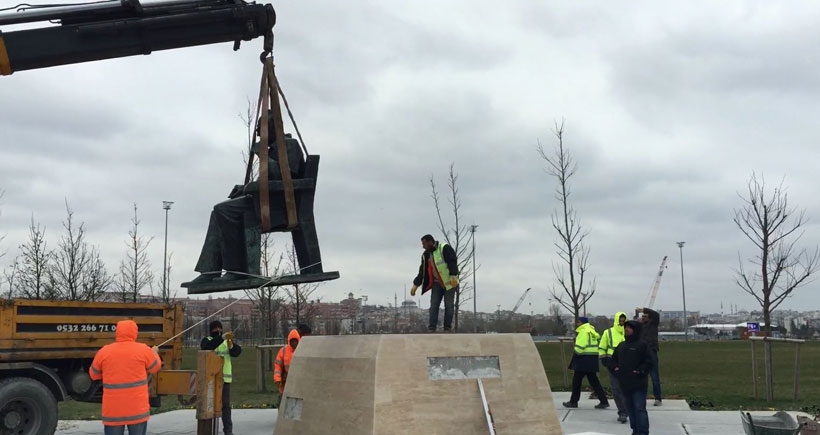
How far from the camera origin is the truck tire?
9.27 meters

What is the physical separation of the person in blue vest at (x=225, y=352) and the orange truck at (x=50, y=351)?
100 cm

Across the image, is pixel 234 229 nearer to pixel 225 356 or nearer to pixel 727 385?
pixel 225 356

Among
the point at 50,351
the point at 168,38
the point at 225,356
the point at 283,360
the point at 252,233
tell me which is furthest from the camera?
the point at 283,360

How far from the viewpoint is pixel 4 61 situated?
8.73 metres

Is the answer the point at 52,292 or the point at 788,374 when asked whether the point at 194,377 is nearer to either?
the point at 52,292

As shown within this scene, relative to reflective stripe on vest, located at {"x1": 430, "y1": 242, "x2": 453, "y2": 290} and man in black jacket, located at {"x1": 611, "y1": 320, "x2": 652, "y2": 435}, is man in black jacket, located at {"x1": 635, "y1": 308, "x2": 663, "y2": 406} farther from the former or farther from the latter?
reflective stripe on vest, located at {"x1": 430, "y1": 242, "x2": 453, "y2": 290}

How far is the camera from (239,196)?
7898mm

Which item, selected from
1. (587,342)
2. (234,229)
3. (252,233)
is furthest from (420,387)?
(587,342)

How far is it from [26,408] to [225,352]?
2663 mm

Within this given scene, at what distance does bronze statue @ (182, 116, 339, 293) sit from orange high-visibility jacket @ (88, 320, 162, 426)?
38.9 inches

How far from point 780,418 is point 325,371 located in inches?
200

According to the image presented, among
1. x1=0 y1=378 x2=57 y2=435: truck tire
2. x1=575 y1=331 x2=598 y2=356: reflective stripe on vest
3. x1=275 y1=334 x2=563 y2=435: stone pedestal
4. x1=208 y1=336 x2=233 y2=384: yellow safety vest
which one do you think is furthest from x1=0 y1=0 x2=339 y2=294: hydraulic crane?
x1=575 y1=331 x2=598 y2=356: reflective stripe on vest

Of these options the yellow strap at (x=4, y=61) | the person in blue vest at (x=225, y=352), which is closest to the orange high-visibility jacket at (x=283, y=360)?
the person in blue vest at (x=225, y=352)

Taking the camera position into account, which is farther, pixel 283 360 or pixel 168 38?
Answer: pixel 283 360
